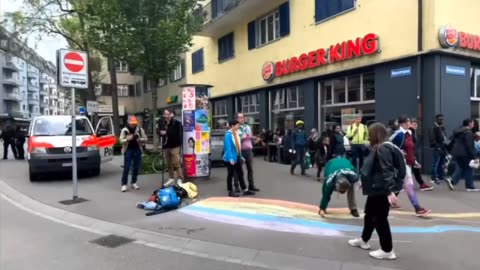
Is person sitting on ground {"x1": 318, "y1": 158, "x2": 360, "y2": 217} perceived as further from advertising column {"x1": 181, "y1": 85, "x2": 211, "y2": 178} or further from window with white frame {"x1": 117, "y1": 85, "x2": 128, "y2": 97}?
window with white frame {"x1": 117, "y1": 85, "x2": 128, "y2": 97}

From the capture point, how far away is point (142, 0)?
46.1 feet

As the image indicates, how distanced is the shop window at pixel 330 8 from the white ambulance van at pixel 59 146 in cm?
901

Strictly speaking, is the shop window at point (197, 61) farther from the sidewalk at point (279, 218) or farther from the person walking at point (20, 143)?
the sidewalk at point (279, 218)

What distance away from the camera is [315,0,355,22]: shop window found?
1486 centimetres

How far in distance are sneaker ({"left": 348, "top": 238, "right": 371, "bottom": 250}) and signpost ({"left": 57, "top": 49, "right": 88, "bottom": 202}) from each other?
6025 millimetres

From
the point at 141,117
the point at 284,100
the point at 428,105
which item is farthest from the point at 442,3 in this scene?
the point at 141,117

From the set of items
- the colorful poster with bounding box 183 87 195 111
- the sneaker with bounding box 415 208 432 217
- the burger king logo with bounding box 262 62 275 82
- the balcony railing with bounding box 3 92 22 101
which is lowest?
the sneaker with bounding box 415 208 432 217

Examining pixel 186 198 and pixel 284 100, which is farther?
pixel 284 100

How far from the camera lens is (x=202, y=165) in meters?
11.3

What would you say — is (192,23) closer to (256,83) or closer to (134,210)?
(256,83)

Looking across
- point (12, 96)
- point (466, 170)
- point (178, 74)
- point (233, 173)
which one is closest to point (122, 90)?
point (178, 74)

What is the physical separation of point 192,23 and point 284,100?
571 centimetres

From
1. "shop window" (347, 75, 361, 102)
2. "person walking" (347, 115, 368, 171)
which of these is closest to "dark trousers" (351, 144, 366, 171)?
"person walking" (347, 115, 368, 171)

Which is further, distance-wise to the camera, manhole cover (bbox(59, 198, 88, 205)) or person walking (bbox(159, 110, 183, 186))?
person walking (bbox(159, 110, 183, 186))
